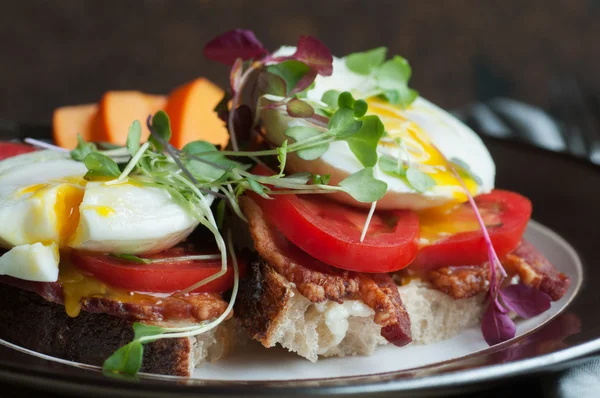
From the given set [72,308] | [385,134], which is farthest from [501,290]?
[72,308]

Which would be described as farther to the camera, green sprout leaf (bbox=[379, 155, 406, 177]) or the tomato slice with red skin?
green sprout leaf (bbox=[379, 155, 406, 177])

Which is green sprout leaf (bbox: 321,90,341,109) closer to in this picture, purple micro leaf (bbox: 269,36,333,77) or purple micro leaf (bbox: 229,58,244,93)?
purple micro leaf (bbox: 269,36,333,77)

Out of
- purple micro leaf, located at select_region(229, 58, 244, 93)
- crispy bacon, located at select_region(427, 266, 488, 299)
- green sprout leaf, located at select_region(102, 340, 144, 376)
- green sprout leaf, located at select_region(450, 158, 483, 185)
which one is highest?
purple micro leaf, located at select_region(229, 58, 244, 93)

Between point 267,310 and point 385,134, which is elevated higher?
point 385,134

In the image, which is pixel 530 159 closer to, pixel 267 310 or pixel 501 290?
pixel 501 290

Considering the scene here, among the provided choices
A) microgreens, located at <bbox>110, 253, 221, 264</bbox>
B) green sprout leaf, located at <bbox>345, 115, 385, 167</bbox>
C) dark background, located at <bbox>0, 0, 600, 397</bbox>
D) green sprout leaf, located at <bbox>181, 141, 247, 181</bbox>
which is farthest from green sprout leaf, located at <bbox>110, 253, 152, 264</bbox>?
dark background, located at <bbox>0, 0, 600, 397</bbox>

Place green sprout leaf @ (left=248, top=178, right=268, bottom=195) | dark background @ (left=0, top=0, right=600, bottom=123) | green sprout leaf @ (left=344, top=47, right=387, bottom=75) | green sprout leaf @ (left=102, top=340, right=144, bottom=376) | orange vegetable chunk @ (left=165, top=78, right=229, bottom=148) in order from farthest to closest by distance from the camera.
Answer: dark background @ (left=0, top=0, right=600, bottom=123) → orange vegetable chunk @ (left=165, top=78, right=229, bottom=148) → green sprout leaf @ (left=344, top=47, right=387, bottom=75) → green sprout leaf @ (left=248, top=178, right=268, bottom=195) → green sprout leaf @ (left=102, top=340, right=144, bottom=376)

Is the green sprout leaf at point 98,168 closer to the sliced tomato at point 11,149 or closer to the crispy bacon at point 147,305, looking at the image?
the crispy bacon at point 147,305

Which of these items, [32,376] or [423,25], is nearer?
[32,376]
